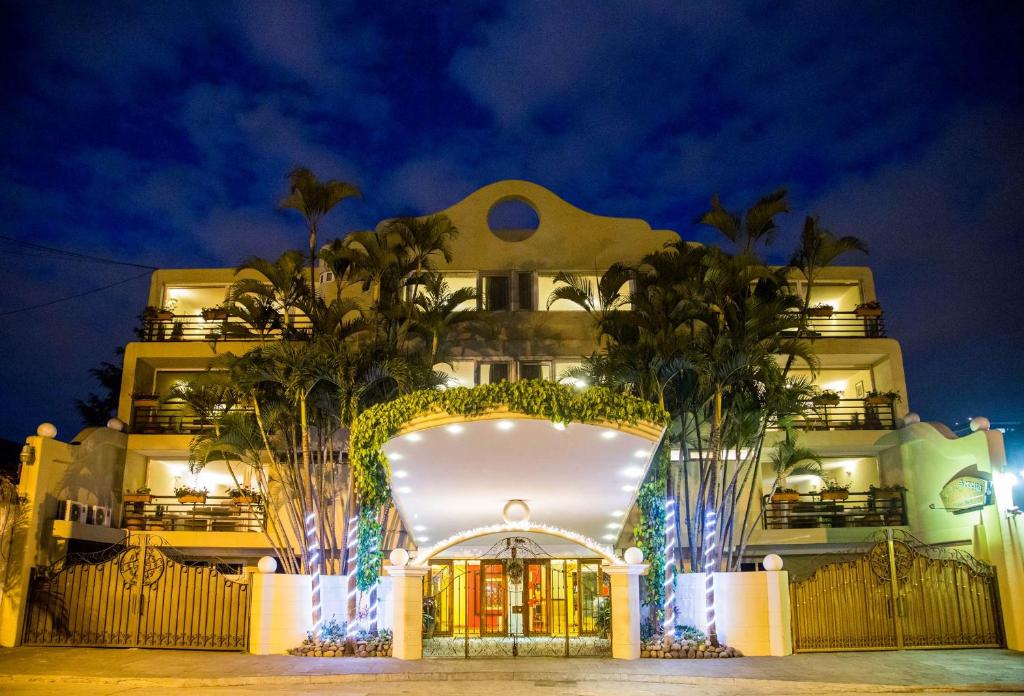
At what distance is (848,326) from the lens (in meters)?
23.8

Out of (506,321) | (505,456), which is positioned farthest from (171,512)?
(505,456)

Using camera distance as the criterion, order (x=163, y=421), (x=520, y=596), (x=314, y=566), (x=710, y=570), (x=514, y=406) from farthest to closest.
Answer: (x=163, y=421), (x=520, y=596), (x=314, y=566), (x=710, y=570), (x=514, y=406)

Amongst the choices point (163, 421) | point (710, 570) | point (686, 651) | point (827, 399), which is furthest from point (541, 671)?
point (163, 421)

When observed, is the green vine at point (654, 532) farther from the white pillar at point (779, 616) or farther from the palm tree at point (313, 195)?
the palm tree at point (313, 195)

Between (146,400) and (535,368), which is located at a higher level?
(535,368)

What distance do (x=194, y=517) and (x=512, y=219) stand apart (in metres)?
11.5

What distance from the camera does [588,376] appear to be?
61.6 feet

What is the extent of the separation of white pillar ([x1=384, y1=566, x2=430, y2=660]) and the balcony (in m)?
8.10

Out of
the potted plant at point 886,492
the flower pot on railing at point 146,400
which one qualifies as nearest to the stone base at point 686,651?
the potted plant at point 886,492

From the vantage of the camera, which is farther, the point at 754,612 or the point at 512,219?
the point at 512,219

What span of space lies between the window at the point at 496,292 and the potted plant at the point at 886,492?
1006 centimetres

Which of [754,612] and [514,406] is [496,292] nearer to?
[514,406]

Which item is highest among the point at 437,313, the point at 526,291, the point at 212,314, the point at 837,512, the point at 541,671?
the point at 526,291

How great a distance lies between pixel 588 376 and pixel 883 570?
7.01m
